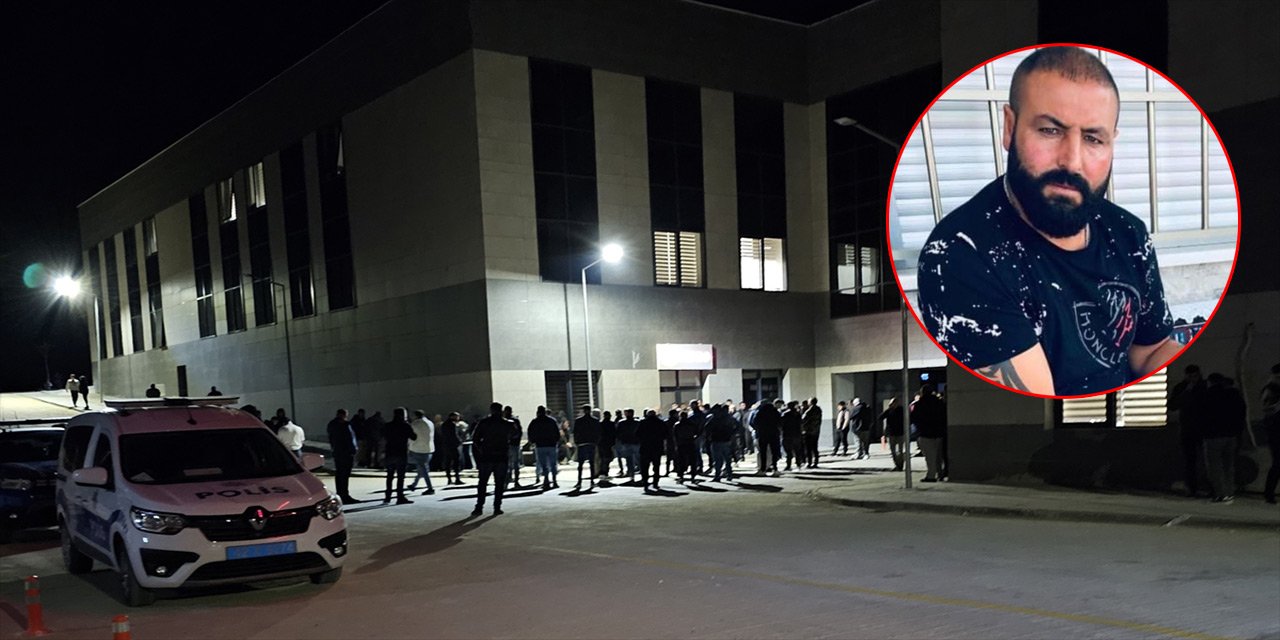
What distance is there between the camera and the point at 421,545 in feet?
41.6

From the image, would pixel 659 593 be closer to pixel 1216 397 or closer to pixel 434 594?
pixel 434 594

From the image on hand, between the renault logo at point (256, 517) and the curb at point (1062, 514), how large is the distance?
31.6ft

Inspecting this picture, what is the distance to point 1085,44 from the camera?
16.0 meters

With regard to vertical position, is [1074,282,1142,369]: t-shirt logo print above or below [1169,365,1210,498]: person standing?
above

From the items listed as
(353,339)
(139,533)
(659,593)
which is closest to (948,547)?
(659,593)

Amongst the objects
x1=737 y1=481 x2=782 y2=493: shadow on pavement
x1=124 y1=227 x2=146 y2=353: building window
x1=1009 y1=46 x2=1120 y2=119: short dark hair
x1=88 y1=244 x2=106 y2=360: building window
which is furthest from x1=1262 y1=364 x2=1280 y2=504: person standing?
x1=88 y1=244 x2=106 y2=360: building window

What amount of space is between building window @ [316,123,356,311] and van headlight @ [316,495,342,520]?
95.2 ft

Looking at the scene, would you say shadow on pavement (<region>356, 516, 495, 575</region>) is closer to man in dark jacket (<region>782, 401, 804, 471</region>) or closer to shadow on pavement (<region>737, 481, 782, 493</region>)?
shadow on pavement (<region>737, 481, 782, 493</region>)

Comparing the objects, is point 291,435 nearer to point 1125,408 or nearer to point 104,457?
point 104,457

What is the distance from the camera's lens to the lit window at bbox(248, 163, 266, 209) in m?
43.7

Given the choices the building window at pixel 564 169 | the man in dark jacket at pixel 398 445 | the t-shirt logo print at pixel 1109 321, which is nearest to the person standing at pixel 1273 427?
the t-shirt logo print at pixel 1109 321

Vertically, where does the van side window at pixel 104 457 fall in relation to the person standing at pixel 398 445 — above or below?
above

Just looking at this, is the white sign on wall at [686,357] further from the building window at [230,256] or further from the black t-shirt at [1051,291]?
the building window at [230,256]

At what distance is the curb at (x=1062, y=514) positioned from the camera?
12010mm
